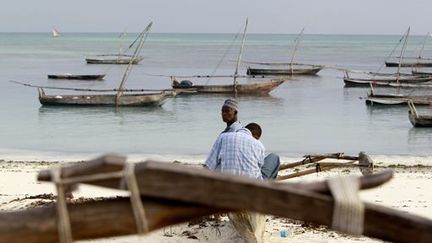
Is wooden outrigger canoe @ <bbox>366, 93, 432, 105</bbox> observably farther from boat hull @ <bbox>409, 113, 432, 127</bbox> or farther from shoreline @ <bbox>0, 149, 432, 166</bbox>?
shoreline @ <bbox>0, 149, 432, 166</bbox>

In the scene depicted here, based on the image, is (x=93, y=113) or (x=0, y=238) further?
(x=93, y=113)

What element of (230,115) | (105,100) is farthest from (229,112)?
(105,100)

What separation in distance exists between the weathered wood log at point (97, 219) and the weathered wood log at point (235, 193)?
0.15ft

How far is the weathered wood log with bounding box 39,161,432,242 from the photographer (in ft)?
6.37

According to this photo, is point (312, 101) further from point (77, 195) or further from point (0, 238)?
point (0, 238)

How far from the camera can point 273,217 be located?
7.07 m

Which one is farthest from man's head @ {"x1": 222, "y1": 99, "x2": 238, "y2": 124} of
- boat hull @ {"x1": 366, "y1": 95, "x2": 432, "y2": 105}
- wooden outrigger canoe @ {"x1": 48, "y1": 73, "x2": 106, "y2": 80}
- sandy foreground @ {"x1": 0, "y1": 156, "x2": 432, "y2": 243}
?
wooden outrigger canoe @ {"x1": 48, "y1": 73, "x2": 106, "y2": 80}

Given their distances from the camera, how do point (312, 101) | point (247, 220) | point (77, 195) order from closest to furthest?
1. point (247, 220)
2. point (77, 195)
3. point (312, 101)

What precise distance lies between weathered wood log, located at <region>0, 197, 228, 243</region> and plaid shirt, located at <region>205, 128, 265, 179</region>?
124 inches

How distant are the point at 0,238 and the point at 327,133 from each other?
17915 millimetres

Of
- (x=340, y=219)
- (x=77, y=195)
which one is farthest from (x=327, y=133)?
(x=340, y=219)

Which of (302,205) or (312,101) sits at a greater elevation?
(312,101)

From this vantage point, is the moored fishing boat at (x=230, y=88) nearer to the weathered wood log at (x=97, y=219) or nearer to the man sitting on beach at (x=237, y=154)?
the man sitting on beach at (x=237, y=154)

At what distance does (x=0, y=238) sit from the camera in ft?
6.75
